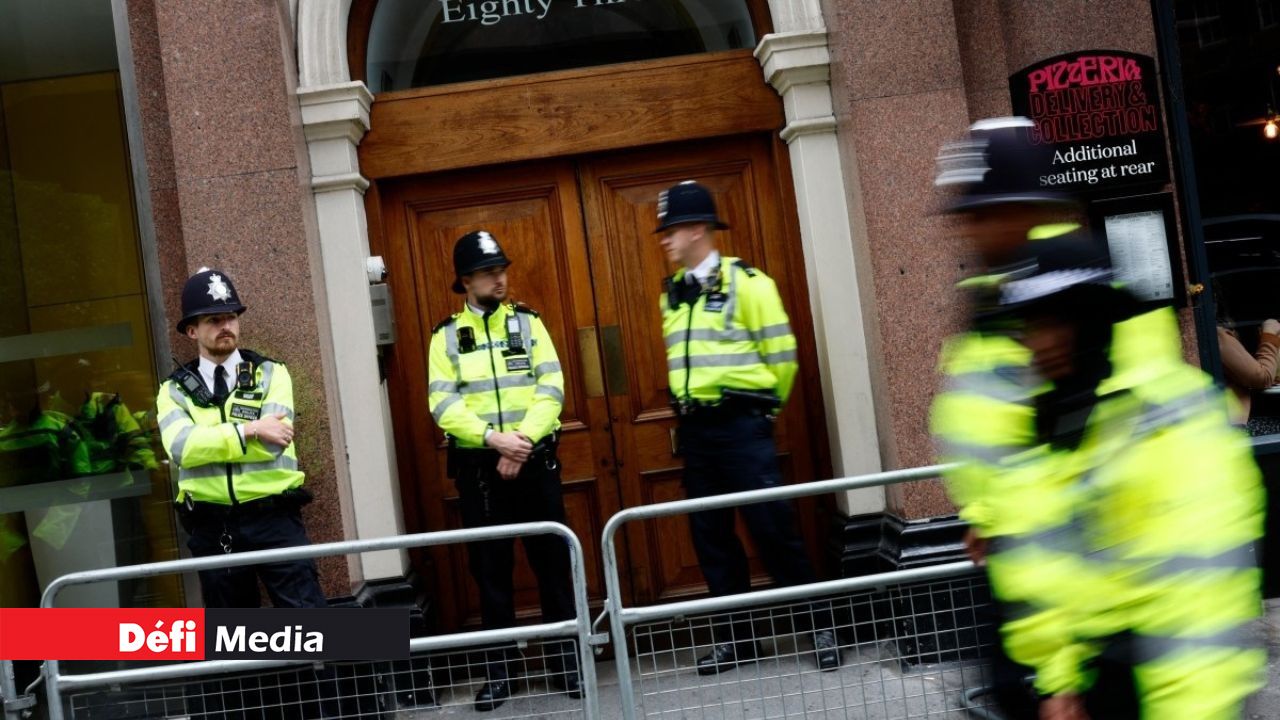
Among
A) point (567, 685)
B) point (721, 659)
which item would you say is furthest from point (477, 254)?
point (721, 659)

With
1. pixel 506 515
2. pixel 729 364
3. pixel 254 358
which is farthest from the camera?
pixel 506 515

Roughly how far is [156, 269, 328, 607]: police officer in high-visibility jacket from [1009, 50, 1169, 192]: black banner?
394 cm

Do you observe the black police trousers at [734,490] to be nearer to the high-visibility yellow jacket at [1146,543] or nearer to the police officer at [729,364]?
the police officer at [729,364]

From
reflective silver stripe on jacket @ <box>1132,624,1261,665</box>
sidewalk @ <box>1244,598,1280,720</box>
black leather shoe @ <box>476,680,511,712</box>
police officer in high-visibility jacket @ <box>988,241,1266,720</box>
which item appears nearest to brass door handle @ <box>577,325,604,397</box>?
black leather shoe @ <box>476,680,511,712</box>

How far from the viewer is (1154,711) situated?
229 centimetres

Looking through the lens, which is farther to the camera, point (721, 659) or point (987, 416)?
point (721, 659)

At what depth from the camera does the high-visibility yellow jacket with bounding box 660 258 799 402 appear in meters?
5.77

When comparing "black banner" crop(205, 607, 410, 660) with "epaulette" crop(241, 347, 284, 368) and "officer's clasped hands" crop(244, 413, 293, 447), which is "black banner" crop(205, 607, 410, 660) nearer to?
"officer's clasped hands" crop(244, 413, 293, 447)

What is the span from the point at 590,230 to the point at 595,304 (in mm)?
399

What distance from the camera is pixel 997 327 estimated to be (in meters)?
2.61

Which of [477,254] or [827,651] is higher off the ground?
[477,254]

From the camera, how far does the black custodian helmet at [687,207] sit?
5.79m

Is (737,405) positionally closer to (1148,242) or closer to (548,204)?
(548,204)

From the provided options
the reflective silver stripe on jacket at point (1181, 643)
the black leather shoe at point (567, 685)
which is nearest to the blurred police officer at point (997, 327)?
the reflective silver stripe on jacket at point (1181, 643)
